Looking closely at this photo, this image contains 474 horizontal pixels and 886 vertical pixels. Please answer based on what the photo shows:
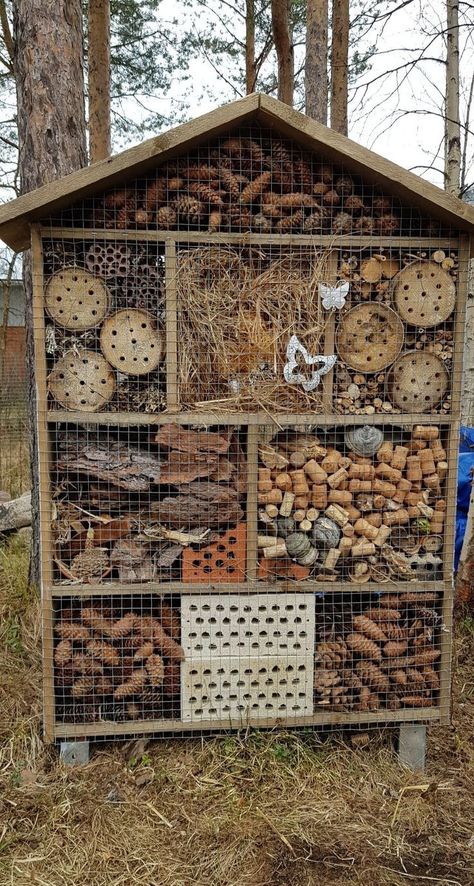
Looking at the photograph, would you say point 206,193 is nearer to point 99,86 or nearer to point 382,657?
point 382,657

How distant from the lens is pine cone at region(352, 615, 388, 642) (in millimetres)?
3033

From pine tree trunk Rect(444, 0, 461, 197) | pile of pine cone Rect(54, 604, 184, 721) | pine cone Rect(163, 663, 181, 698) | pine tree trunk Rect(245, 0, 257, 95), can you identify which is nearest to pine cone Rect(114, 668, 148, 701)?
pile of pine cone Rect(54, 604, 184, 721)

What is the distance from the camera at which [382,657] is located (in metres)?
3.07

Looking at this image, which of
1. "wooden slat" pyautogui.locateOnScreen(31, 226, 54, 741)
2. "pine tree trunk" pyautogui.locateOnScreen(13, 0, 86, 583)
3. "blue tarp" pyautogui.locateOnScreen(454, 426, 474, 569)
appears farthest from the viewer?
"blue tarp" pyautogui.locateOnScreen(454, 426, 474, 569)

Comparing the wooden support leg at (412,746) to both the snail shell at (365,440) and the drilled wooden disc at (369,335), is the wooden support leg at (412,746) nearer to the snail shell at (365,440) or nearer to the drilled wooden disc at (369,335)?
the snail shell at (365,440)

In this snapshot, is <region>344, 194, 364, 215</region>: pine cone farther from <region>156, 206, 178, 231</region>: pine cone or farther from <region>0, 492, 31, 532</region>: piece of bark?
<region>0, 492, 31, 532</region>: piece of bark

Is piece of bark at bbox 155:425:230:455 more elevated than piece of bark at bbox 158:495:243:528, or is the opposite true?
piece of bark at bbox 155:425:230:455

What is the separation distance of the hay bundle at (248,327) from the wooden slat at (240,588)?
856mm

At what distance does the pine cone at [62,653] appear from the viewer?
2932mm

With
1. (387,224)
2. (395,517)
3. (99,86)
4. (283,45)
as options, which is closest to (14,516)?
(395,517)

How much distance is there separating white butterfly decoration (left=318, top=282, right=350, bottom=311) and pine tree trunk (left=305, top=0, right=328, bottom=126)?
179 inches

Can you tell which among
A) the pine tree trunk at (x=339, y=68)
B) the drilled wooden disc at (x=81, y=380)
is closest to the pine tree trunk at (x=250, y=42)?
the pine tree trunk at (x=339, y=68)

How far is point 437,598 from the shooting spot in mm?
3078

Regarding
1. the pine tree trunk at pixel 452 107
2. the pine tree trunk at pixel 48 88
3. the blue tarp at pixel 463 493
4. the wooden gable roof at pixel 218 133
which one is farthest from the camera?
the pine tree trunk at pixel 452 107
